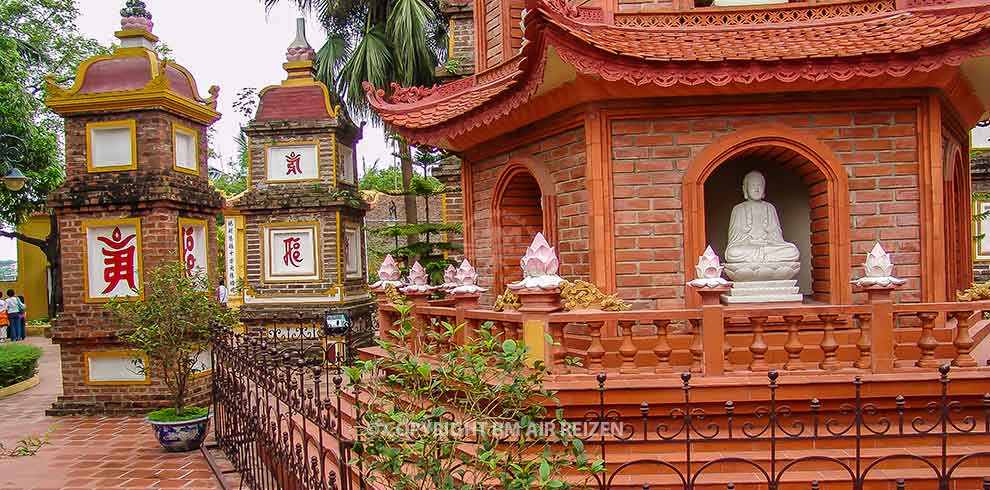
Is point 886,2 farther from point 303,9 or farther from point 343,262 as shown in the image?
point 303,9

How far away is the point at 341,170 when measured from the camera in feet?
53.2

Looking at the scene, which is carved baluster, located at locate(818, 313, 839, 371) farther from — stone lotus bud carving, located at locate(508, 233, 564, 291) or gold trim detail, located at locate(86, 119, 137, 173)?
gold trim detail, located at locate(86, 119, 137, 173)

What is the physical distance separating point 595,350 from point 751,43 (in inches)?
133

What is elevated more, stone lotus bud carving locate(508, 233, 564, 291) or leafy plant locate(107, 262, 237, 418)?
stone lotus bud carving locate(508, 233, 564, 291)

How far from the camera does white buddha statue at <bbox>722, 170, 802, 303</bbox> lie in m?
7.37

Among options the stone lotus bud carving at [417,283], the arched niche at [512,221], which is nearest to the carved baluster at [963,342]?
the arched niche at [512,221]

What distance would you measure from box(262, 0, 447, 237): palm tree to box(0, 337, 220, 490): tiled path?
299 inches

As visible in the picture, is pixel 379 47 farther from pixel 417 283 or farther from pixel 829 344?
pixel 829 344

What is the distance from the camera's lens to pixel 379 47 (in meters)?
18.9

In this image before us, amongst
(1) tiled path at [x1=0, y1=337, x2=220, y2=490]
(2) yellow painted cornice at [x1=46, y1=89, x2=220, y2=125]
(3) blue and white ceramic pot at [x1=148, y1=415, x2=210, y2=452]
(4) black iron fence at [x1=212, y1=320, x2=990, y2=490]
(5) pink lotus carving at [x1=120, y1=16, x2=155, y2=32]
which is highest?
(5) pink lotus carving at [x1=120, y1=16, x2=155, y2=32]

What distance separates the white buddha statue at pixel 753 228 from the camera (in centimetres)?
751

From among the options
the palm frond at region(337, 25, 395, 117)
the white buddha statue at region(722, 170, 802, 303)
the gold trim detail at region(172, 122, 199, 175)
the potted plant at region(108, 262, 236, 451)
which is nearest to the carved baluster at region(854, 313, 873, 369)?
the white buddha statue at region(722, 170, 802, 303)

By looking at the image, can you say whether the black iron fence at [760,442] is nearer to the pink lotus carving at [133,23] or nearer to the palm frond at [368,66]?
the pink lotus carving at [133,23]

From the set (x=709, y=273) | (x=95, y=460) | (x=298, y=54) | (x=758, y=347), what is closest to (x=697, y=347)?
(x=758, y=347)
